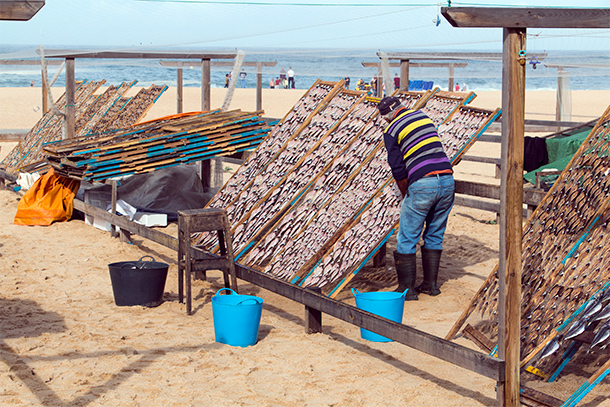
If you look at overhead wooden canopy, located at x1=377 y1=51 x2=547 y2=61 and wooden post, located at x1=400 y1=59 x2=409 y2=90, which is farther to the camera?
overhead wooden canopy, located at x1=377 y1=51 x2=547 y2=61

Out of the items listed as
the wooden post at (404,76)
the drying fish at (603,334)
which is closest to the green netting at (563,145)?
the wooden post at (404,76)

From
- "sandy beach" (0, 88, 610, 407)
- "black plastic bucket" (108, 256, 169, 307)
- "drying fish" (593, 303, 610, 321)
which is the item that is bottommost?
"sandy beach" (0, 88, 610, 407)

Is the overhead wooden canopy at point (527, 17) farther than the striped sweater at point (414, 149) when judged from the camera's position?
No

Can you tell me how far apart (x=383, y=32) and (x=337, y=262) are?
16.7 ft

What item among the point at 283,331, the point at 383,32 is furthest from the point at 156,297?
the point at 383,32

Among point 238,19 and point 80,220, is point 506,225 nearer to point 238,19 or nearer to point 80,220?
point 238,19

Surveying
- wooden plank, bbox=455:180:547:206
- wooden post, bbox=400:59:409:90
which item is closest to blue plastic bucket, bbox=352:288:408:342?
wooden plank, bbox=455:180:547:206

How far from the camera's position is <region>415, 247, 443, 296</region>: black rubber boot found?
6.79 metres

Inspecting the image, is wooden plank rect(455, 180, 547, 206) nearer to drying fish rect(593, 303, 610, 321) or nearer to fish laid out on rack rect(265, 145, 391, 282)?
fish laid out on rack rect(265, 145, 391, 282)

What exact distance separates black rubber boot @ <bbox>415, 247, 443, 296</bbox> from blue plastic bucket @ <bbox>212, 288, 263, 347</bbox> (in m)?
1.97

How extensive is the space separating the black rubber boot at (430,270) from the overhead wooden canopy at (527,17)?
3014 millimetres

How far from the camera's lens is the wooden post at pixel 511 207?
158 inches

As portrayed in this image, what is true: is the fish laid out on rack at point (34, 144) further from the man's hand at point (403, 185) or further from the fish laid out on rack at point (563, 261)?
the fish laid out on rack at point (563, 261)

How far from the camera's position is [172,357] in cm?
519
